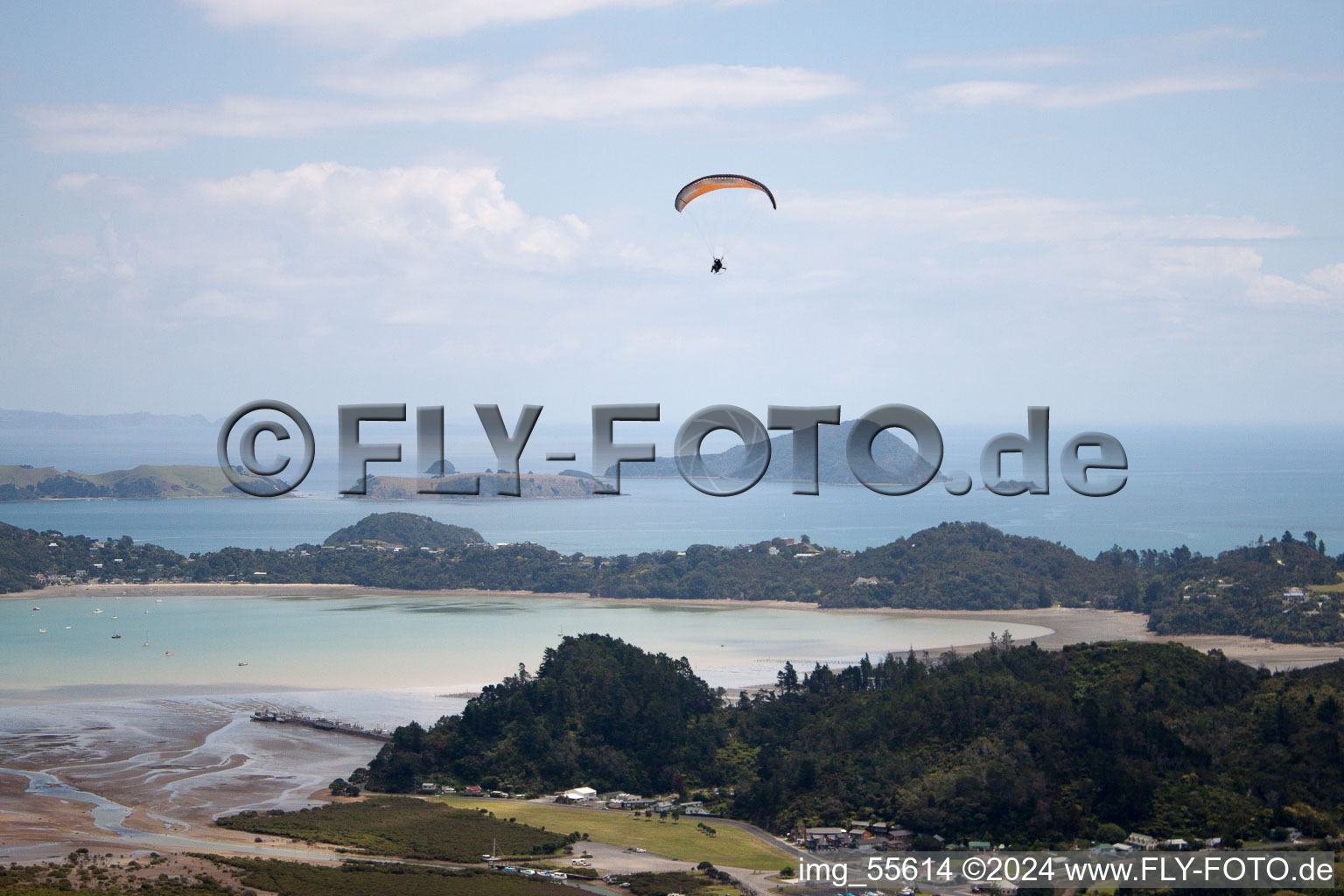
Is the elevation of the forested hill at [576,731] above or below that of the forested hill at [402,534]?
below

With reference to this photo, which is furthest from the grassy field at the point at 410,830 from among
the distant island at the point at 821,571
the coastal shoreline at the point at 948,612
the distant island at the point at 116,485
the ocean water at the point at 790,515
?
the distant island at the point at 116,485

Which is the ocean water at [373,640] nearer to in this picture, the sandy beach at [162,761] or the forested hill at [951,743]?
the sandy beach at [162,761]

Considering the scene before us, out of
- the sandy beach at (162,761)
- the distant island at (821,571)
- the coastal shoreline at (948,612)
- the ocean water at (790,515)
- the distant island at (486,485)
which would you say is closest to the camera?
the sandy beach at (162,761)

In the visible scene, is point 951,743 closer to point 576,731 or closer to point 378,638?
point 576,731

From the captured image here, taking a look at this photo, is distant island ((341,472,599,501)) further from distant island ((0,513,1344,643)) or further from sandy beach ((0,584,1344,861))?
sandy beach ((0,584,1344,861))

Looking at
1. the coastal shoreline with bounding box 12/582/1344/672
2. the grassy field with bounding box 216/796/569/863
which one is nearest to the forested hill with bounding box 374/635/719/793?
the grassy field with bounding box 216/796/569/863

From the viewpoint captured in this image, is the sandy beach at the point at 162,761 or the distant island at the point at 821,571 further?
the distant island at the point at 821,571

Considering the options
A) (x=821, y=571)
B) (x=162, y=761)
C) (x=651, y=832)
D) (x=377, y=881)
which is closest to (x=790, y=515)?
(x=821, y=571)

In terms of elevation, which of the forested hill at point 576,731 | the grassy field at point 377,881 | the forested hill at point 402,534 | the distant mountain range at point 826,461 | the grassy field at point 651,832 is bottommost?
the grassy field at point 651,832
